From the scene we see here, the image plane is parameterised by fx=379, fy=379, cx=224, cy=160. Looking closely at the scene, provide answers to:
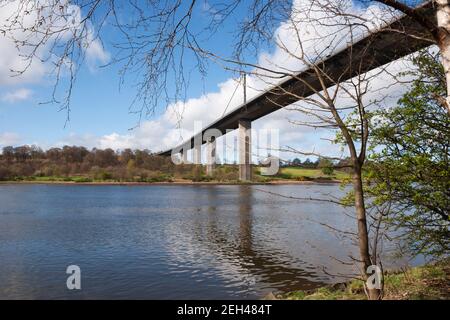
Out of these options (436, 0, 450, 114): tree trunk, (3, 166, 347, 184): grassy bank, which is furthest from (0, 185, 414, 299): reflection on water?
(3, 166, 347, 184): grassy bank

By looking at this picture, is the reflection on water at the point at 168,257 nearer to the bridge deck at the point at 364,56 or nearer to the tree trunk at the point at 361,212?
the bridge deck at the point at 364,56

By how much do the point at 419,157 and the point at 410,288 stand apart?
9.49 ft

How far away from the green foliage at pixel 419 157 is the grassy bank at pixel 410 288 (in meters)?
0.83

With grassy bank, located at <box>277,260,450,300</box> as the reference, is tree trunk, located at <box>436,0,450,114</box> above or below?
above

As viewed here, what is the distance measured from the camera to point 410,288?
25.5ft

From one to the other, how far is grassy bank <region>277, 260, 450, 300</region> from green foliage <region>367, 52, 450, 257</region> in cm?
83

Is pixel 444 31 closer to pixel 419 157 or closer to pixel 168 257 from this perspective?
pixel 419 157

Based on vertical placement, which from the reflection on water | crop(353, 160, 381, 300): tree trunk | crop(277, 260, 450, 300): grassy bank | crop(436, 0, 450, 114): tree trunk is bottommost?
the reflection on water

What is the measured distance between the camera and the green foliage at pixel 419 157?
277 inches

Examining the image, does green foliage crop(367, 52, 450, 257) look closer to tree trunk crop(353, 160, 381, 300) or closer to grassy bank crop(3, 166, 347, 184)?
tree trunk crop(353, 160, 381, 300)

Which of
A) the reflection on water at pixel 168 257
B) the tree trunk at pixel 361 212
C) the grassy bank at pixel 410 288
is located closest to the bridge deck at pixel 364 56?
the tree trunk at pixel 361 212

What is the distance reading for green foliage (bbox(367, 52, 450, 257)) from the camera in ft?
23.0

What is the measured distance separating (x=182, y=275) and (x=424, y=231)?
25.2 ft

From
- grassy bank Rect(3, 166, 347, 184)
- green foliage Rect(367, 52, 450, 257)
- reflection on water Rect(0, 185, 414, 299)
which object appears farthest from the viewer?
grassy bank Rect(3, 166, 347, 184)
